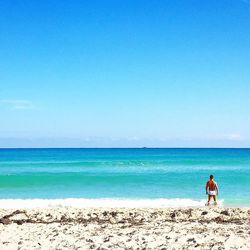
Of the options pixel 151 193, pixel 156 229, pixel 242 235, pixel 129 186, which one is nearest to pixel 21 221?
pixel 156 229

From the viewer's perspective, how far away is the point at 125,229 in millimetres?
11680

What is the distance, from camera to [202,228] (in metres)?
11.7

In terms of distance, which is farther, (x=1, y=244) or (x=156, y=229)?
(x=156, y=229)

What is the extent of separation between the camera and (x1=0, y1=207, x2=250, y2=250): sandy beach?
9.91 meters

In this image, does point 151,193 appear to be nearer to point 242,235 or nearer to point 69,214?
point 69,214

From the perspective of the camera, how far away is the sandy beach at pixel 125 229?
9906mm

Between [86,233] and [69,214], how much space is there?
3.68m

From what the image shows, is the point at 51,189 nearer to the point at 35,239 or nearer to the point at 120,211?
the point at 120,211

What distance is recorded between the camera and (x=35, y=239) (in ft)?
34.8

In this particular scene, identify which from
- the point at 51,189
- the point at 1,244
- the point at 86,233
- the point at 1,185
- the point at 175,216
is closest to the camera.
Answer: the point at 1,244

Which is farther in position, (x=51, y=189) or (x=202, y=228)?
(x=51, y=189)

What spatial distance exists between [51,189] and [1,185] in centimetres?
491

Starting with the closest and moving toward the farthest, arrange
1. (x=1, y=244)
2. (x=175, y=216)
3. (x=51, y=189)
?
1. (x=1, y=244)
2. (x=175, y=216)
3. (x=51, y=189)

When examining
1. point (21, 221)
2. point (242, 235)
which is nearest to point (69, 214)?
point (21, 221)
